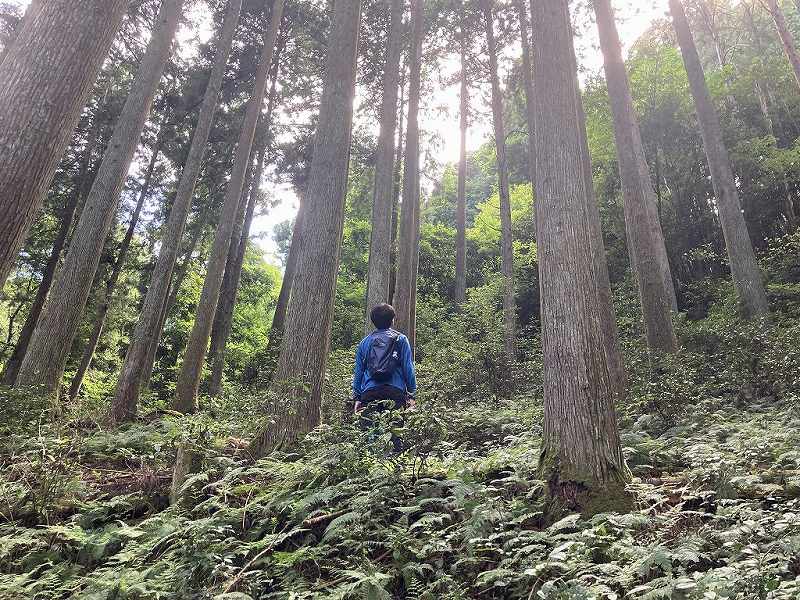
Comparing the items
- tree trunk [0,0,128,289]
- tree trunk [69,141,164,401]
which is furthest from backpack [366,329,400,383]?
tree trunk [69,141,164,401]

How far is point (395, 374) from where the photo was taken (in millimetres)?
5102

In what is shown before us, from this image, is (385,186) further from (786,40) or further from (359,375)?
(786,40)

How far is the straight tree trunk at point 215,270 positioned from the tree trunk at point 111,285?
16.3ft

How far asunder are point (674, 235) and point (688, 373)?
13.5 metres

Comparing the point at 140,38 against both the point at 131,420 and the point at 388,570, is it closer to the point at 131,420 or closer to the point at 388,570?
the point at 131,420

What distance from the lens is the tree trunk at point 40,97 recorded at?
3439mm

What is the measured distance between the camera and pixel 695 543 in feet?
8.05

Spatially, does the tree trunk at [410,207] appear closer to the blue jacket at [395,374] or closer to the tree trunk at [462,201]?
the tree trunk at [462,201]

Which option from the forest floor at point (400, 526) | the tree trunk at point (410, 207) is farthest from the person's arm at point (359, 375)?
the tree trunk at point (410, 207)

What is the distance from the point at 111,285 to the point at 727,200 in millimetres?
17739

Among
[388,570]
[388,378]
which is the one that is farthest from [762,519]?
[388,378]

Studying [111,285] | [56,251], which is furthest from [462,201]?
[56,251]

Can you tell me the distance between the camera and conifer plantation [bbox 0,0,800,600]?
9.75ft

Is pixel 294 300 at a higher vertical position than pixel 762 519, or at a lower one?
higher
